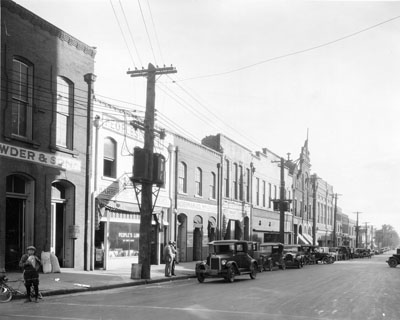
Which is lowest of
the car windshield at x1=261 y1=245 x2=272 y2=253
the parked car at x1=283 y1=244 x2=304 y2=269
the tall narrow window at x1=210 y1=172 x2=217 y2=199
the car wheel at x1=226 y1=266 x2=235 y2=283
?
the parked car at x1=283 y1=244 x2=304 y2=269

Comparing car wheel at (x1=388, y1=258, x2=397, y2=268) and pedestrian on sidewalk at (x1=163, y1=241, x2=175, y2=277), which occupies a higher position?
pedestrian on sidewalk at (x1=163, y1=241, x2=175, y2=277)

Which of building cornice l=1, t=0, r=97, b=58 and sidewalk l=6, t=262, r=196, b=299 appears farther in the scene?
building cornice l=1, t=0, r=97, b=58

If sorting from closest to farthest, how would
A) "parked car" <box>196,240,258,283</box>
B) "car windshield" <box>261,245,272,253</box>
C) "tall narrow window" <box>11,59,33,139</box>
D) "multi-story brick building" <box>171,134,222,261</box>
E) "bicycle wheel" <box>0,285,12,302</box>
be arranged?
"bicycle wheel" <box>0,285,12,302</box>, "tall narrow window" <box>11,59,33,139</box>, "parked car" <box>196,240,258,283</box>, "multi-story brick building" <box>171,134,222,261</box>, "car windshield" <box>261,245,272,253</box>

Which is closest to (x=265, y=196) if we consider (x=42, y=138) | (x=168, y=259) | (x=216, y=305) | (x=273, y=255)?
(x=273, y=255)

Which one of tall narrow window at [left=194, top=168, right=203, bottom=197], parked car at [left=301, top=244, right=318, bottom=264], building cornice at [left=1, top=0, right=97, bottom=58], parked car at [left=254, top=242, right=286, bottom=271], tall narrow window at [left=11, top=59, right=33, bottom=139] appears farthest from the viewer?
parked car at [left=301, top=244, right=318, bottom=264]

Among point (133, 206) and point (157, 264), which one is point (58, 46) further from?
point (157, 264)

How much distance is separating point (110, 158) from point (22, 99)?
6.45 m

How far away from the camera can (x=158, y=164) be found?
72.1ft

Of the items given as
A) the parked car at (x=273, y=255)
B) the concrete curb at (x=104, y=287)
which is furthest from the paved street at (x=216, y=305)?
the parked car at (x=273, y=255)

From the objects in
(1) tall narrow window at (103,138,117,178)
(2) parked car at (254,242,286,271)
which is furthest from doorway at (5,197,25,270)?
(2) parked car at (254,242,286,271)

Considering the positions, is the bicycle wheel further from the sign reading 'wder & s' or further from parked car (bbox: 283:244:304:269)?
parked car (bbox: 283:244:304:269)

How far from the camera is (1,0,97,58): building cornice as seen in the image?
19719 millimetres

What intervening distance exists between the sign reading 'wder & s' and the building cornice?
17.1 ft

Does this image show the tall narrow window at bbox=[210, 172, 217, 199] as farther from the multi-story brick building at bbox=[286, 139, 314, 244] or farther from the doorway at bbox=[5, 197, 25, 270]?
the multi-story brick building at bbox=[286, 139, 314, 244]
